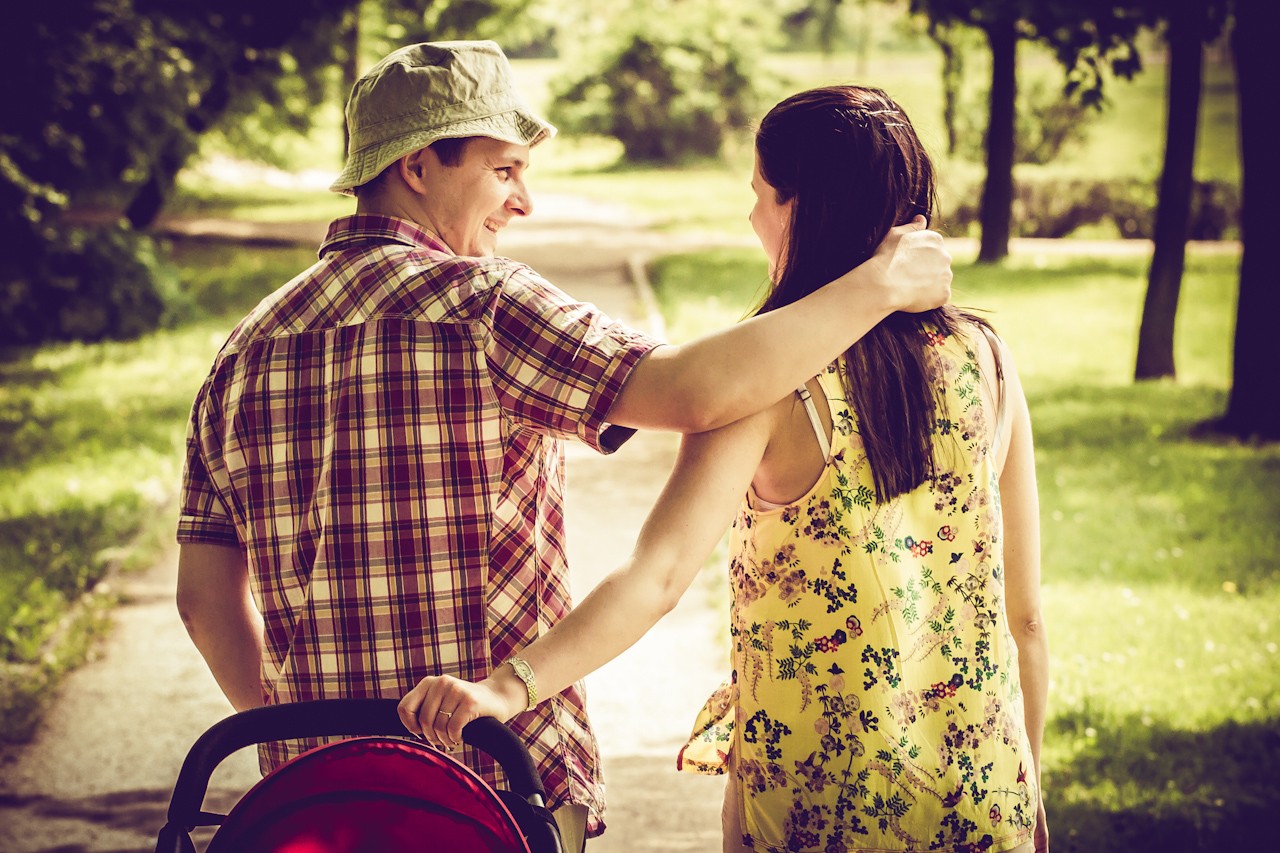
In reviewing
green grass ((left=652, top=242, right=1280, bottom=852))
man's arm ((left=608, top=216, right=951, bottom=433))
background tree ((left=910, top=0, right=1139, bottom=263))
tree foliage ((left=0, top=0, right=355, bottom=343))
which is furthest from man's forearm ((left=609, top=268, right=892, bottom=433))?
tree foliage ((left=0, top=0, right=355, bottom=343))

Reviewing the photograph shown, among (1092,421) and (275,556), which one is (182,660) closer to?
(275,556)

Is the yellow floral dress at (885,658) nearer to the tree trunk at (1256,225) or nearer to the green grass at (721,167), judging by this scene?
the tree trunk at (1256,225)

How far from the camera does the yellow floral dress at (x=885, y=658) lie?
6.33 feet

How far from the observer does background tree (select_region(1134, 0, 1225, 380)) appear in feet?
36.9

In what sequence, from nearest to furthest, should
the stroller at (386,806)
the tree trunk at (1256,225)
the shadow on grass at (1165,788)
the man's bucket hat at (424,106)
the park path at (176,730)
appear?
1. the stroller at (386,806)
2. the man's bucket hat at (424,106)
3. the shadow on grass at (1165,788)
4. the park path at (176,730)
5. the tree trunk at (1256,225)

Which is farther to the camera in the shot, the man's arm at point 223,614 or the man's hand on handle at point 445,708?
the man's arm at point 223,614

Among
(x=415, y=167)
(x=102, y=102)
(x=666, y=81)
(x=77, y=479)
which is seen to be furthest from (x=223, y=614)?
(x=666, y=81)

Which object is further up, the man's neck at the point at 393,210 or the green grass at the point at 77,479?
the man's neck at the point at 393,210

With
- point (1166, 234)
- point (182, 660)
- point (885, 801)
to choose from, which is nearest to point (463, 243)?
point (885, 801)

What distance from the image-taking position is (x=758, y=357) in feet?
5.98

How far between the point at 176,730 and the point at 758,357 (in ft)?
14.0

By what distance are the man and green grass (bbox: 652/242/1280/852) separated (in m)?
0.66

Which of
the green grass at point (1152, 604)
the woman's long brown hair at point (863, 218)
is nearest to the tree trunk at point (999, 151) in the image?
the green grass at point (1152, 604)

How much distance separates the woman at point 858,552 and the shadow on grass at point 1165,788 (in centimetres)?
253
